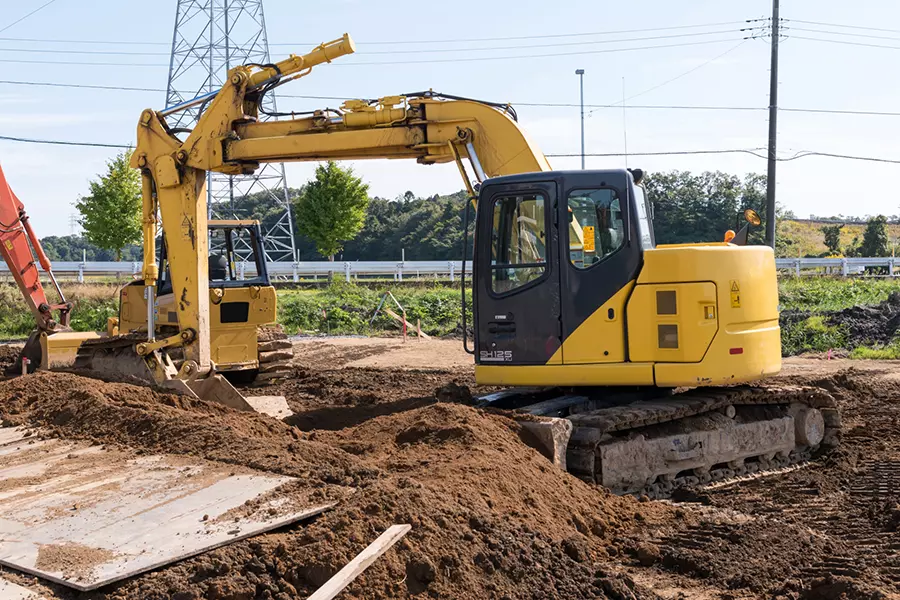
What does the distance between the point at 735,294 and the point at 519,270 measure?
2020 mm

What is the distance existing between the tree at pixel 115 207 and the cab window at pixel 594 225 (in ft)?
96.5

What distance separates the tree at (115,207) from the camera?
35781 mm

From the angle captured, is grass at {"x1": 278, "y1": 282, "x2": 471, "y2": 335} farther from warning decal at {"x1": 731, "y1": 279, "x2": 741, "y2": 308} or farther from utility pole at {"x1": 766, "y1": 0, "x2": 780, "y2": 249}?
Answer: warning decal at {"x1": 731, "y1": 279, "x2": 741, "y2": 308}

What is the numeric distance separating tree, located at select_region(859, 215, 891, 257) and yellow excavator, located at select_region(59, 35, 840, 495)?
40.1 metres

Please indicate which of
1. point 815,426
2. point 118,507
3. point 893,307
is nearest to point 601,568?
point 118,507

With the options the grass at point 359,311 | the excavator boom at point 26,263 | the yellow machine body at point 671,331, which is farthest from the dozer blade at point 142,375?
the grass at point 359,311

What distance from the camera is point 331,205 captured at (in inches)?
1711

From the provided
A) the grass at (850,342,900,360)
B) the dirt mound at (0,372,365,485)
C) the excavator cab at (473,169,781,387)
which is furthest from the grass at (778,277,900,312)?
the dirt mound at (0,372,365,485)

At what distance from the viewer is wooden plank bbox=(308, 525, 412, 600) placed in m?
5.14

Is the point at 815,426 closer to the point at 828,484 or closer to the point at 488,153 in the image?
the point at 828,484

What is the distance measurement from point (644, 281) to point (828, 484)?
8.90ft

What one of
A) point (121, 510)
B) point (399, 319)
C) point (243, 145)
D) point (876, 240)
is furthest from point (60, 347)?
point (876, 240)

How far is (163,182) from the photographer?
1119cm

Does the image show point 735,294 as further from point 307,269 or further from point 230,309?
point 307,269
